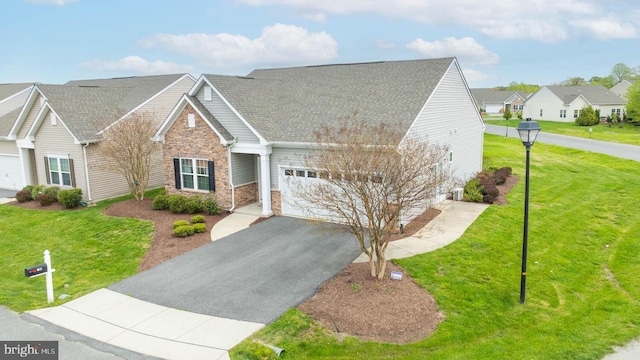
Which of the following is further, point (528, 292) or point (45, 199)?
point (45, 199)

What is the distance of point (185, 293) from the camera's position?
1128 centimetres

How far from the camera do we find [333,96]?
1989cm

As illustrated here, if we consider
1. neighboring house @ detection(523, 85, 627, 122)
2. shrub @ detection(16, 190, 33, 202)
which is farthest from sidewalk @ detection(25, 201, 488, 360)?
neighboring house @ detection(523, 85, 627, 122)

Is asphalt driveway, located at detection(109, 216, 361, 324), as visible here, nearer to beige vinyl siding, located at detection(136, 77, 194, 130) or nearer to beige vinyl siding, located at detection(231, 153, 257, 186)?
beige vinyl siding, located at detection(231, 153, 257, 186)

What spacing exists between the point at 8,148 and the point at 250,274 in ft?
72.8

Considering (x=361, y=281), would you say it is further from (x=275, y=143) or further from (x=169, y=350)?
(x=275, y=143)

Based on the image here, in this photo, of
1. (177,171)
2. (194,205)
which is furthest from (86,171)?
(194,205)

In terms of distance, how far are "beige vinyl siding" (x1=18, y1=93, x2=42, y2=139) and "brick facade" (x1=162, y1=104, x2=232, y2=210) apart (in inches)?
350

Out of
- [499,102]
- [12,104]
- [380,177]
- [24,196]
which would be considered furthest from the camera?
[499,102]

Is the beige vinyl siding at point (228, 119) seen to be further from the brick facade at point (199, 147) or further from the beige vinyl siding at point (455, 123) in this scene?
the beige vinyl siding at point (455, 123)

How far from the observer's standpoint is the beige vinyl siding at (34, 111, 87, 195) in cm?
2197

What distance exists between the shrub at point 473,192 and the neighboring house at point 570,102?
55560 millimetres

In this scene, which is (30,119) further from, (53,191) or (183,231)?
(183,231)

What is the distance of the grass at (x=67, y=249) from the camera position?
12164 mm
